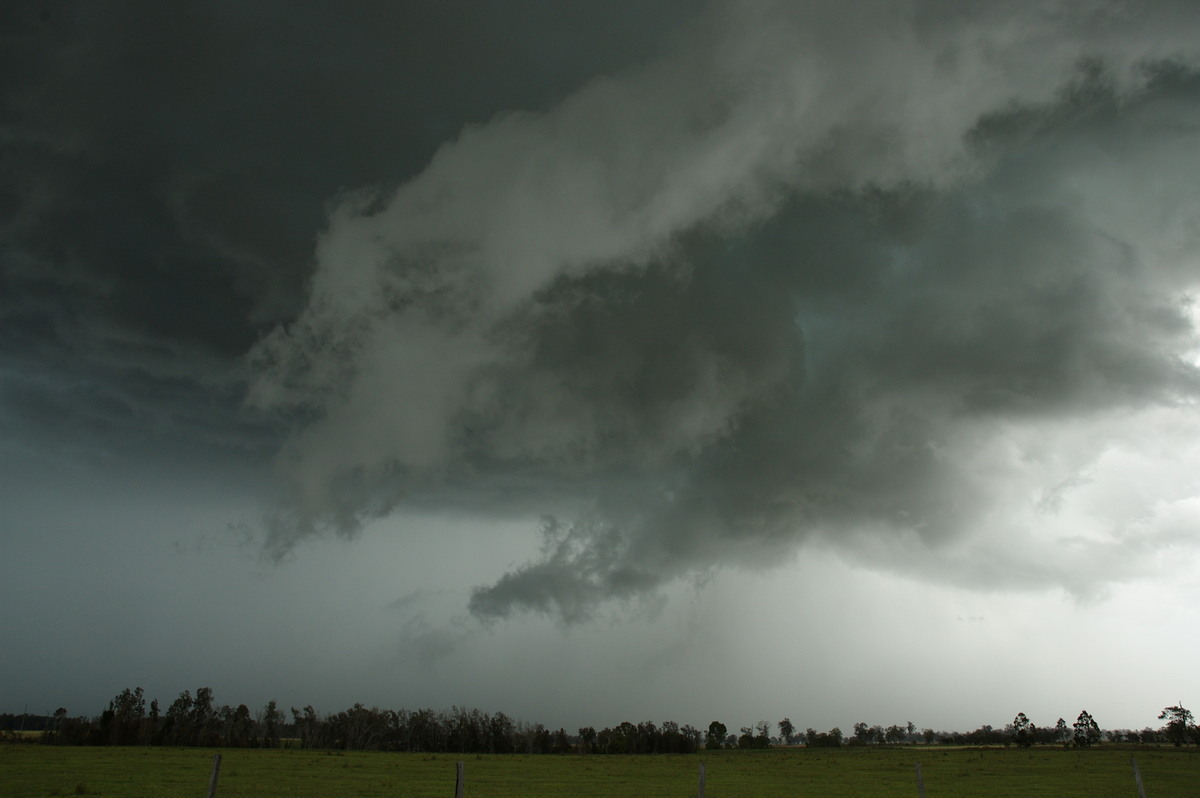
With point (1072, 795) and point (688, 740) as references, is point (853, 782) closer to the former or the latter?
point (1072, 795)

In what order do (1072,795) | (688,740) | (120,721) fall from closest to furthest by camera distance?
(1072,795) → (120,721) → (688,740)

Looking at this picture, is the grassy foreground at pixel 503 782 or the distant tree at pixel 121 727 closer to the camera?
the grassy foreground at pixel 503 782

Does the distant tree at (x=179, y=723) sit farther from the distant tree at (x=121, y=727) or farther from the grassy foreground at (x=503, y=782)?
the grassy foreground at (x=503, y=782)

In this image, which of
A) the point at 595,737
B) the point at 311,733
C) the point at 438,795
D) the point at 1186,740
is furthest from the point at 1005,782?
the point at 1186,740

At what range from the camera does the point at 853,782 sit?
66.1 m

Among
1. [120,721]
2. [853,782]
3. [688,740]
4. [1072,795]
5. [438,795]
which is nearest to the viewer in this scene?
[438,795]

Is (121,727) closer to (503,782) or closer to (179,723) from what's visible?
(179,723)

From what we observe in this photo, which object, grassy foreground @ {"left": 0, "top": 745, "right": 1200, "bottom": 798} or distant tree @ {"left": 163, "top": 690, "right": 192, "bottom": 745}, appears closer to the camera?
grassy foreground @ {"left": 0, "top": 745, "right": 1200, "bottom": 798}

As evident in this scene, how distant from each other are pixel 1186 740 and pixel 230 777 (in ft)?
821

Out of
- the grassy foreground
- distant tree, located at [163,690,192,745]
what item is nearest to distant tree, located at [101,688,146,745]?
distant tree, located at [163,690,192,745]

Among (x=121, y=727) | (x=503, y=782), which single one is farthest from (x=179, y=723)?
(x=503, y=782)

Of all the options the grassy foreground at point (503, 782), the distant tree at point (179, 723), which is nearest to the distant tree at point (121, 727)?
the distant tree at point (179, 723)

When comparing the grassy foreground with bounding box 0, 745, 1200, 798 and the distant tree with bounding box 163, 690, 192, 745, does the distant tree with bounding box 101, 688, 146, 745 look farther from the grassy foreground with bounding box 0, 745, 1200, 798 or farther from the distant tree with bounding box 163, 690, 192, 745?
the grassy foreground with bounding box 0, 745, 1200, 798

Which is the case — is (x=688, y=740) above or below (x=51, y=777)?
below
